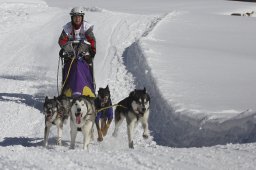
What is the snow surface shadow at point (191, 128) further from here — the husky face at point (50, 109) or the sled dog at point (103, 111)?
the husky face at point (50, 109)

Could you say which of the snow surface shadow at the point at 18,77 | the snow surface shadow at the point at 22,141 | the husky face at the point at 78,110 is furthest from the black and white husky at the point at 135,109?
the snow surface shadow at the point at 18,77

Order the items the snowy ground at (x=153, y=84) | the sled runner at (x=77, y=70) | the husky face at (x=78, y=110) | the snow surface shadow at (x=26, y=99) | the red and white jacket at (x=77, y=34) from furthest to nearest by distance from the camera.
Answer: the snow surface shadow at (x=26, y=99) → the red and white jacket at (x=77, y=34) → the sled runner at (x=77, y=70) → the husky face at (x=78, y=110) → the snowy ground at (x=153, y=84)

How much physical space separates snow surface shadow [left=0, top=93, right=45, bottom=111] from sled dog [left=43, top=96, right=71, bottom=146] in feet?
7.14

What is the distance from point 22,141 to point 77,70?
130 centimetres

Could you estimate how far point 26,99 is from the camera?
1049cm

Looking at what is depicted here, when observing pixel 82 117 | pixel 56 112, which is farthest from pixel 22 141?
pixel 82 117

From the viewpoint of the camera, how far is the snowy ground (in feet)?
19.1

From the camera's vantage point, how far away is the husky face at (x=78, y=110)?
6953 millimetres

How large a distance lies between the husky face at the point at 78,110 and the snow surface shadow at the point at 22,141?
1.11 metres

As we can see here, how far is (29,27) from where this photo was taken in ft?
64.0

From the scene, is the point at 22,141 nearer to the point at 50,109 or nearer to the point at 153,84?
the point at 50,109

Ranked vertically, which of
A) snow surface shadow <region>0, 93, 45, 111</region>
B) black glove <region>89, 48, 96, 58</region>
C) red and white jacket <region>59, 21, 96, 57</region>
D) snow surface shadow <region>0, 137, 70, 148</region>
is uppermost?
red and white jacket <region>59, 21, 96, 57</region>

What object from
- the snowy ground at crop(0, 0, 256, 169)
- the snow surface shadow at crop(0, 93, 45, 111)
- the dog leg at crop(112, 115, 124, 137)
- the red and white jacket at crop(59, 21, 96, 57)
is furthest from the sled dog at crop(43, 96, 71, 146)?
the snow surface shadow at crop(0, 93, 45, 111)

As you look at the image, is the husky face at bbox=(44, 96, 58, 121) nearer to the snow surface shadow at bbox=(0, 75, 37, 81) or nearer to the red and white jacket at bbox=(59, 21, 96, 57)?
the red and white jacket at bbox=(59, 21, 96, 57)
